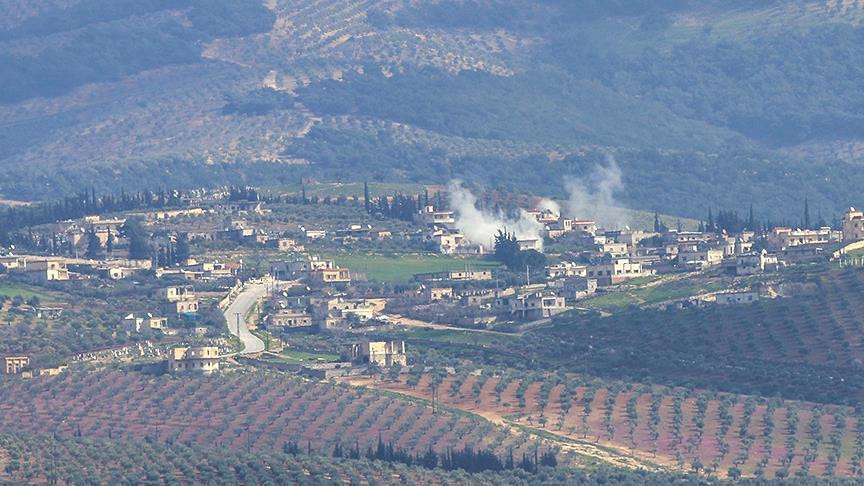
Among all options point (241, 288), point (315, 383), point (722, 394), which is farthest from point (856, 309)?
point (241, 288)

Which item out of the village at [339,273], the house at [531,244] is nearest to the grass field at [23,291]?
the village at [339,273]

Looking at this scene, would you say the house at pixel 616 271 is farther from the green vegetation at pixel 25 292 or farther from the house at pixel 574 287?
the green vegetation at pixel 25 292

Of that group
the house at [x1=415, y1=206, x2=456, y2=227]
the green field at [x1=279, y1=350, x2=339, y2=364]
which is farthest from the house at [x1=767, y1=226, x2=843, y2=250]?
the green field at [x1=279, y1=350, x2=339, y2=364]

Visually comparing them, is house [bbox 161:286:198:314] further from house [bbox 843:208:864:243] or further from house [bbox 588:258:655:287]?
house [bbox 843:208:864:243]

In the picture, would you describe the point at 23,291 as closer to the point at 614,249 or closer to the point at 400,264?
the point at 400,264

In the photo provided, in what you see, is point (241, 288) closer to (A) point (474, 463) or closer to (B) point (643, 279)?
(B) point (643, 279)

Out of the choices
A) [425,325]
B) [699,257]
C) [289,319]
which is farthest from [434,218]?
[425,325]
